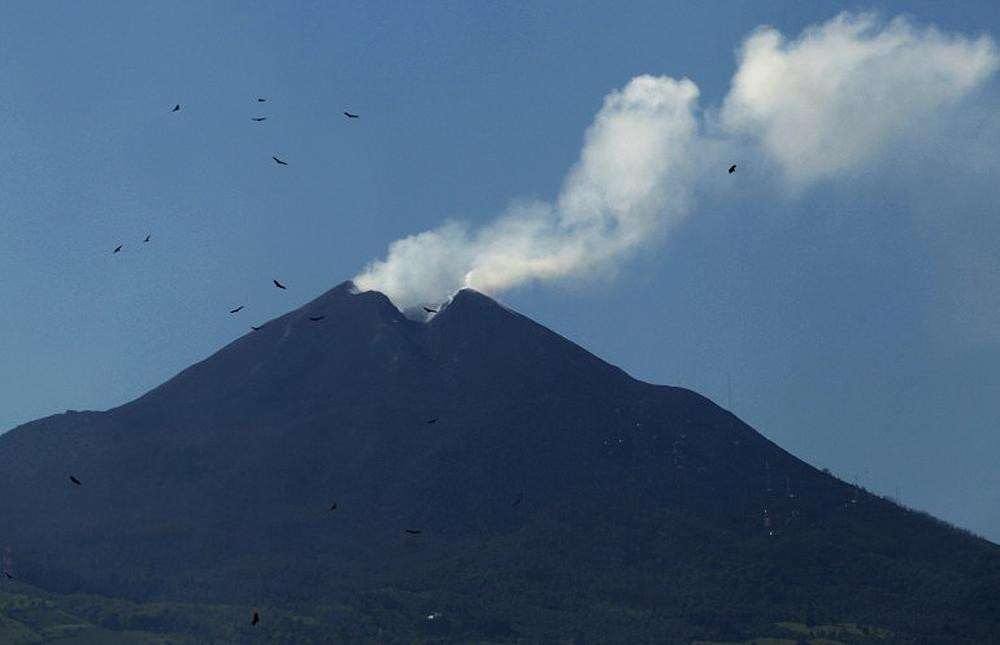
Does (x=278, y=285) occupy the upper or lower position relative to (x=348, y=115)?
lower

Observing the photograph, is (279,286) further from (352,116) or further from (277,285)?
(352,116)

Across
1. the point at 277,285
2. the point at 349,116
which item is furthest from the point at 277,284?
the point at 349,116

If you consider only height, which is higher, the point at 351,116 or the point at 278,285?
the point at 351,116

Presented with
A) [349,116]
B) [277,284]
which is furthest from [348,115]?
[277,284]

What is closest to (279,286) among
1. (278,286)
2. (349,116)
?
(278,286)

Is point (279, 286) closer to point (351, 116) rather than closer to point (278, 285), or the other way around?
point (278, 285)

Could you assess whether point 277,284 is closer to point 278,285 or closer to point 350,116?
point 278,285
